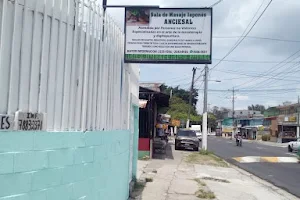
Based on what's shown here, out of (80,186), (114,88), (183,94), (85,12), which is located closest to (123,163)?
(114,88)


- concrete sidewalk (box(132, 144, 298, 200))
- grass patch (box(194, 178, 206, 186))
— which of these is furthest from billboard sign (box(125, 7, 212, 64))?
grass patch (box(194, 178, 206, 186))

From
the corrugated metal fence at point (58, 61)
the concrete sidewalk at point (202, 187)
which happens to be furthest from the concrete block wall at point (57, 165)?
the concrete sidewalk at point (202, 187)

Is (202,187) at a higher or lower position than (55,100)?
lower

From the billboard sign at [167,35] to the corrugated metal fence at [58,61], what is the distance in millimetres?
1538

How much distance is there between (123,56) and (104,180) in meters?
2.80

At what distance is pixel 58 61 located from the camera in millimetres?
4855

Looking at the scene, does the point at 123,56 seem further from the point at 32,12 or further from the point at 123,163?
the point at 32,12

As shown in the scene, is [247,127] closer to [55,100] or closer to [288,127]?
[288,127]

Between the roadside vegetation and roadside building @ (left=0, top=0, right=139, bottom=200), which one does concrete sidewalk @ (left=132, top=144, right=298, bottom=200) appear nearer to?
the roadside vegetation

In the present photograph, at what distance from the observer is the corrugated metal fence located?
402 cm

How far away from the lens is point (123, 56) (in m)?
8.48

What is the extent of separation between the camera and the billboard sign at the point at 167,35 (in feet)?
28.1

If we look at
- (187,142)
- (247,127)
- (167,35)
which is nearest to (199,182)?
(167,35)

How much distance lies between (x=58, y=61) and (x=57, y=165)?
1.15 metres
